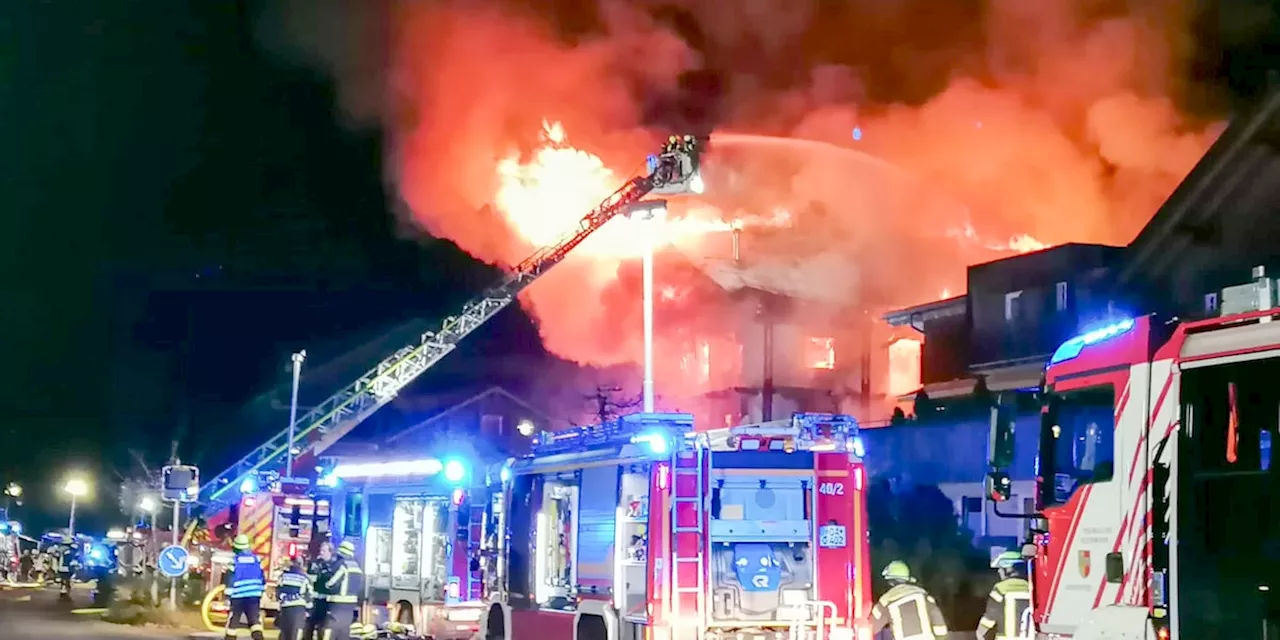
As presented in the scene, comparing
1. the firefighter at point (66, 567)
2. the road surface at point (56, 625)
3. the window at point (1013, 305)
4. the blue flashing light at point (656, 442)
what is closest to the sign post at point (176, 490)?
the road surface at point (56, 625)

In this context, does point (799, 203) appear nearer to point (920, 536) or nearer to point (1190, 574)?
point (920, 536)

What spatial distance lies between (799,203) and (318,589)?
88.5 feet

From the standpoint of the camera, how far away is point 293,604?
15672mm

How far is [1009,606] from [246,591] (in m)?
10.2

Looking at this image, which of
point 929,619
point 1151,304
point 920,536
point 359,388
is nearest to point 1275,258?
point 1151,304

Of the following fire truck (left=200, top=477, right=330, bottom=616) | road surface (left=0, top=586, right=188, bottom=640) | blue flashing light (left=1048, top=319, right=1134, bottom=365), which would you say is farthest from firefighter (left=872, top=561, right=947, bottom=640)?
road surface (left=0, top=586, right=188, bottom=640)

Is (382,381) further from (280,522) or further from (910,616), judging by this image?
(910,616)

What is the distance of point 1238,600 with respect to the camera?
A: 6988 mm

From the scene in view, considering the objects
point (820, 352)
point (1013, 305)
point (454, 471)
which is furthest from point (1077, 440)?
point (820, 352)

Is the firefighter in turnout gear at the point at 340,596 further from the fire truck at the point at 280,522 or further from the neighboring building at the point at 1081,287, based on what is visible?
the neighboring building at the point at 1081,287

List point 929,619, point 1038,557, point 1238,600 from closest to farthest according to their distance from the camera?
point 1238,600 < point 1038,557 < point 929,619

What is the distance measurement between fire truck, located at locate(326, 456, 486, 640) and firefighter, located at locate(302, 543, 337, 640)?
1.63 meters

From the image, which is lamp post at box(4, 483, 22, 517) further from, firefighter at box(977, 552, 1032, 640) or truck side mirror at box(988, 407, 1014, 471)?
truck side mirror at box(988, 407, 1014, 471)

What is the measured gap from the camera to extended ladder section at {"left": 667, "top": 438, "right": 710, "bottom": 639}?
451 inches
